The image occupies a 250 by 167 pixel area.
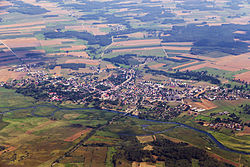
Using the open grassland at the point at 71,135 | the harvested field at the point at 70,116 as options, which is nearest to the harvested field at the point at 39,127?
the open grassland at the point at 71,135

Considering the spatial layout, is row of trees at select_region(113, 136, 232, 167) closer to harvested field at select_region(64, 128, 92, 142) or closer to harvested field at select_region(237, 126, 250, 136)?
harvested field at select_region(64, 128, 92, 142)

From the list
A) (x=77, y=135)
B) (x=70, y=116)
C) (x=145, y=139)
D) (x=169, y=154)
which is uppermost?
(x=70, y=116)

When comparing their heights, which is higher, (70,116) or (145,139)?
(70,116)

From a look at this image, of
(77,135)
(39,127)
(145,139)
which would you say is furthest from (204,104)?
(39,127)

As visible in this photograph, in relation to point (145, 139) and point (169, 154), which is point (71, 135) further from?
point (169, 154)

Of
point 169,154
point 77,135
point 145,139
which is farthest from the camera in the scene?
point 77,135

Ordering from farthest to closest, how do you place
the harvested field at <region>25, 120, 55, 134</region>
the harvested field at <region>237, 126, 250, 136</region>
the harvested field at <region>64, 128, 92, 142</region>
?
the harvested field at <region>25, 120, 55, 134</region>, the harvested field at <region>64, 128, 92, 142</region>, the harvested field at <region>237, 126, 250, 136</region>

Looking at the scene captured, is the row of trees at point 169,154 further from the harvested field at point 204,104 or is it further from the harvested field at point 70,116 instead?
the harvested field at point 70,116

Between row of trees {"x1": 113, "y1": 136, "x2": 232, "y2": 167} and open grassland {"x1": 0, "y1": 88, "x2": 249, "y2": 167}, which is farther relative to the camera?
open grassland {"x1": 0, "y1": 88, "x2": 249, "y2": 167}

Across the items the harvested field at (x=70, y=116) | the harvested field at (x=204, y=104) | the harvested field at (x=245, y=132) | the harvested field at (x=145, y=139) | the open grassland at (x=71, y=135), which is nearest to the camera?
the open grassland at (x=71, y=135)

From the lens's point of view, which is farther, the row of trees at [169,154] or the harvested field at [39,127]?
the harvested field at [39,127]

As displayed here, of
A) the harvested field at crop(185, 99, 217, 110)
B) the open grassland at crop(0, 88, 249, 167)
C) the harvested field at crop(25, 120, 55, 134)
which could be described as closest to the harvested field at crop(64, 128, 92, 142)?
the open grassland at crop(0, 88, 249, 167)

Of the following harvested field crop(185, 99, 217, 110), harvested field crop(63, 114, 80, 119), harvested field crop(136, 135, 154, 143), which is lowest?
harvested field crop(136, 135, 154, 143)
